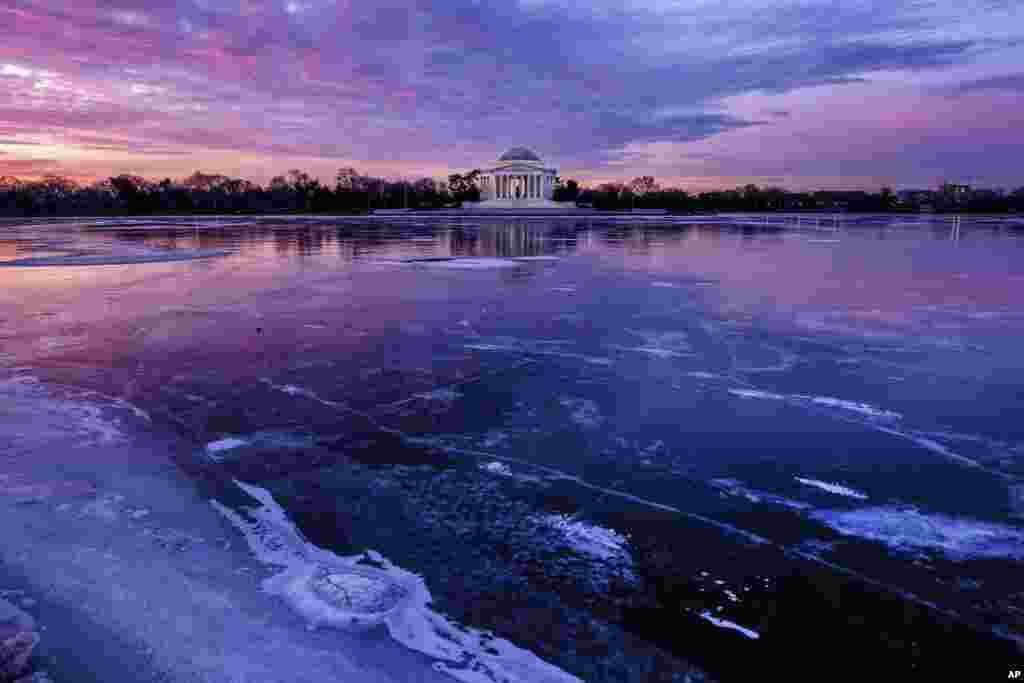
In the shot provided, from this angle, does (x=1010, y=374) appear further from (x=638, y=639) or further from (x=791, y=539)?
(x=638, y=639)

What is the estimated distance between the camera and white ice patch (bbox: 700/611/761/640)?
13.4ft

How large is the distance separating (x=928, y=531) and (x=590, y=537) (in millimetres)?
2718

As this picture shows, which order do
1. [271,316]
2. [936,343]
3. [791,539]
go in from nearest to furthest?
[791,539] → [936,343] → [271,316]

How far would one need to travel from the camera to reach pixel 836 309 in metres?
16.1

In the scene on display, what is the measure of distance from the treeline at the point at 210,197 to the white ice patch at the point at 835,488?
380ft

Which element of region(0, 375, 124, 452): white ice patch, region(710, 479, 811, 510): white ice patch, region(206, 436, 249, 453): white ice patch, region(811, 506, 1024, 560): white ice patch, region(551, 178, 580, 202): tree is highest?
region(551, 178, 580, 202): tree

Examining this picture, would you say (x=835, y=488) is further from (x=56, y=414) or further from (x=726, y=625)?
(x=56, y=414)

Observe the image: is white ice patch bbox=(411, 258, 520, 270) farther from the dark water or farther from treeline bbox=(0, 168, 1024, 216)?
treeline bbox=(0, 168, 1024, 216)

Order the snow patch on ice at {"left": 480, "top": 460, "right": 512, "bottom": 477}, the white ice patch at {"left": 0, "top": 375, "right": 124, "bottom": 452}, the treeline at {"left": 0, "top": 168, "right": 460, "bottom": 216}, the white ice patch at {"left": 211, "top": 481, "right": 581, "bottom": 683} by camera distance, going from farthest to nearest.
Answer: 1. the treeline at {"left": 0, "top": 168, "right": 460, "bottom": 216}
2. the white ice patch at {"left": 0, "top": 375, "right": 124, "bottom": 452}
3. the snow patch on ice at {"left": 480, "top": 460, "right": 512, "bottom": 477}
4. the white ice patch at {"left": 211, "top": 481, "right": 581, "bottom": 683}

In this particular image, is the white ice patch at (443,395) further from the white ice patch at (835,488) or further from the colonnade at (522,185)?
the colonnade at (522,185)

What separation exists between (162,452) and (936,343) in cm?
1251

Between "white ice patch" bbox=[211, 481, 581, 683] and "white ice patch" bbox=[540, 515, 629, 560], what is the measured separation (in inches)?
49.2

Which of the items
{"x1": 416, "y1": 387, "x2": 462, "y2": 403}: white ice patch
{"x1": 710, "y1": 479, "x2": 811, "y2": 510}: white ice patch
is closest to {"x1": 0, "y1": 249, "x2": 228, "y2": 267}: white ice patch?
{"x1": 416, "y1": 387, "x2": 462, "y2": 403}: white ice patch

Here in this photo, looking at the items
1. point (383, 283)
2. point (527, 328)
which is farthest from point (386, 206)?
point (527, 328)
